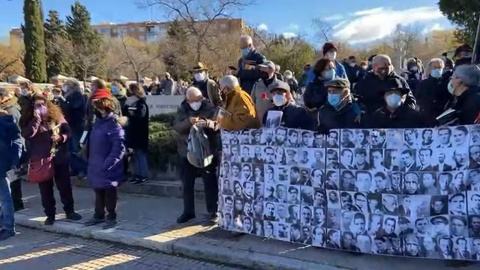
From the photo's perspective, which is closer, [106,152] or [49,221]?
[106,152]

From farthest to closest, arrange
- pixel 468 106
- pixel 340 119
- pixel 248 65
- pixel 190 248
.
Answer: pixel 248 65 → pixel 190 248 → pixel 340 119 → pixel 468 106

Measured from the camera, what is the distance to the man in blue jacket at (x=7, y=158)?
641cm

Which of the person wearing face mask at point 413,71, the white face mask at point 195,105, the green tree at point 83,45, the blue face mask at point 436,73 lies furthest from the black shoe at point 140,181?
the green tree at point 83,45

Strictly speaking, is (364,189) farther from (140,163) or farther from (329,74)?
(140,163)

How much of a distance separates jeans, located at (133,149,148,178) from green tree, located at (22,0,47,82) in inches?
1637

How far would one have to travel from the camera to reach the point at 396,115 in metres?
4.93

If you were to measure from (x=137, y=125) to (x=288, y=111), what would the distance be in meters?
3.49

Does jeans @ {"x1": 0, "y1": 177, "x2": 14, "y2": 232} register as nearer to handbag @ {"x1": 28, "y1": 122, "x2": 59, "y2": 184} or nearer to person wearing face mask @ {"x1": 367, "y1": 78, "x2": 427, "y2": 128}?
handbag @ {"x1": 28, "y1": 122, "x2": 59, "y2": 184}

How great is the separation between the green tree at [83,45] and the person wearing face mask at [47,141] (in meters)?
37.6

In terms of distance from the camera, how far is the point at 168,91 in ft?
58.9

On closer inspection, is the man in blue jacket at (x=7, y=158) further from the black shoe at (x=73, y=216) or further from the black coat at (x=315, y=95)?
the black coat at (x=315, y=95)

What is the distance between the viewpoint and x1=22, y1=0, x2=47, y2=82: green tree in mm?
45562

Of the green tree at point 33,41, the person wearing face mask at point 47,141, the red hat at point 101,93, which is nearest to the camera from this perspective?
the person wearing face mask at point 47,141

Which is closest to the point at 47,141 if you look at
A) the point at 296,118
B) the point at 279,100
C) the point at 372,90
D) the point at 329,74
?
the point at 279,100
